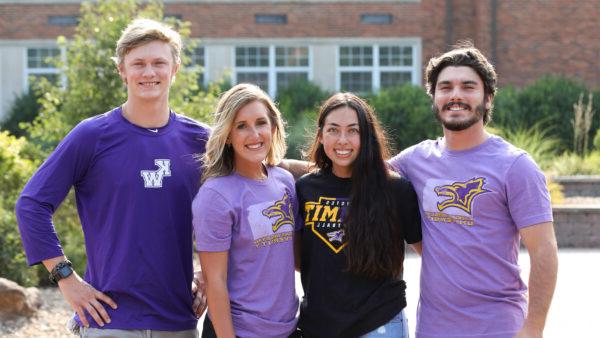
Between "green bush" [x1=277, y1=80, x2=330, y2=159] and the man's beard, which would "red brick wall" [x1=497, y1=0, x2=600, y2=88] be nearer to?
"green bush" [x1=277, y1=80, x2=330, y2=159]

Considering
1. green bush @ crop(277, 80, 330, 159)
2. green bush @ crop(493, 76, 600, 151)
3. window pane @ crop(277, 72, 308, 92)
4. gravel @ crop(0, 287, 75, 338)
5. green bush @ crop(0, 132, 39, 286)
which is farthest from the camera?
window pane @ crop(277, 72, 308, 92)

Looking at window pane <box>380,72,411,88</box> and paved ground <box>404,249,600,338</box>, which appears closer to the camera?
paved ground <box>404,249,600,338</box>

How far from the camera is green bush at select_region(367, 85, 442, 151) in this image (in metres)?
19.7

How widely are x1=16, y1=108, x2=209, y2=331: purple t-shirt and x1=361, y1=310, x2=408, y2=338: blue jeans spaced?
839 millimetres

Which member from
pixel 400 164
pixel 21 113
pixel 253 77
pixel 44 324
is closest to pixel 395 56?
pixel 253 77

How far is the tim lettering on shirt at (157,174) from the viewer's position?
3.84 m

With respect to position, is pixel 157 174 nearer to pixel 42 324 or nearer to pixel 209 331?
pixel 209 331

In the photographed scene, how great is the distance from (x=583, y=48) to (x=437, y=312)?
77.7ft

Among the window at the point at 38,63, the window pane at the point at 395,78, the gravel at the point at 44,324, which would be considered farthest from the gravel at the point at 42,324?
the window pane at the point at 395,78

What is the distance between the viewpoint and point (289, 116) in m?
20.7

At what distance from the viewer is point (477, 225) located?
384 centimetres

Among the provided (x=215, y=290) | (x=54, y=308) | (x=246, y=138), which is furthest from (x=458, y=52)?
(x=54, y=308)

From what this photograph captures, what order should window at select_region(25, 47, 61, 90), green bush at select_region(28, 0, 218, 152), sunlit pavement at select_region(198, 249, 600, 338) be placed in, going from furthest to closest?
window at select_region(25, 47, 61, 90) → green bush at select_region(28, 0, 218, 152) → sunlit pavement at select_region(198, 249, 600, 338)

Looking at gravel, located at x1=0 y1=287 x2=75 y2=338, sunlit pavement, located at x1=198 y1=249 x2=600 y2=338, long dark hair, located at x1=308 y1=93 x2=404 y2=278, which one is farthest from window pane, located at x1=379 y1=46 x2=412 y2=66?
long dark hair, located at x1=308 y1=93 x2=404 y2=278
